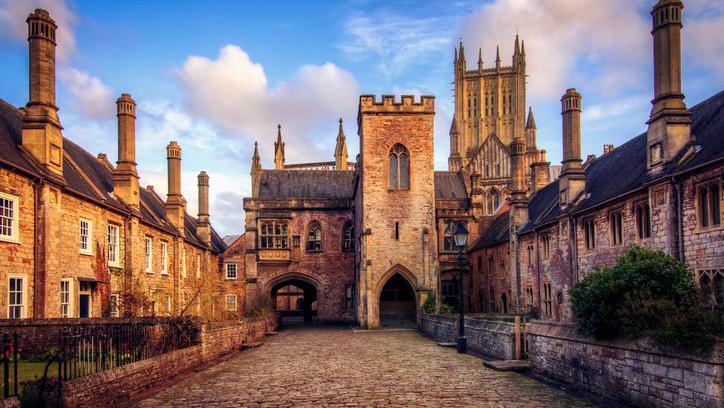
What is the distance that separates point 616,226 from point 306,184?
29618 millimetres

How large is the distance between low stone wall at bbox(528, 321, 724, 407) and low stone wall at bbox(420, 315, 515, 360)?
222 cm

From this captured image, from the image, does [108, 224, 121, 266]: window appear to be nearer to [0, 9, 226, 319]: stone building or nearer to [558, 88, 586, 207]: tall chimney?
[0, 9, 226, 319]: stone building

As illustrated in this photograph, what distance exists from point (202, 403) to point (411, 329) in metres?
24.6

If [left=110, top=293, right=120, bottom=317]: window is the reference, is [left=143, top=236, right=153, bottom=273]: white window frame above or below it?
above

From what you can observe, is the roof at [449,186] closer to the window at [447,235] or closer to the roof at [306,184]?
the window at [447,235]

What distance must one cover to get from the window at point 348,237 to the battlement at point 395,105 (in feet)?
33.4

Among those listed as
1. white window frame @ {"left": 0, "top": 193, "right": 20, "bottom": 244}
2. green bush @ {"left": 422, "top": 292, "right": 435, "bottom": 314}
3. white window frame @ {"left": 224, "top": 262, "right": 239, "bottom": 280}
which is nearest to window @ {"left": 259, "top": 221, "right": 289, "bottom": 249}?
white window frame @ {"left": 224, "top": 262, "right": 239, "bottom": 280}

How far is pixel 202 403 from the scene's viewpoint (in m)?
11.5

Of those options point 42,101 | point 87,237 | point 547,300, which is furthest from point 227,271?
point 42,101

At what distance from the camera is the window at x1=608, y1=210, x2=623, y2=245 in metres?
23.3

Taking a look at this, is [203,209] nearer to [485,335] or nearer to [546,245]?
[546,245]

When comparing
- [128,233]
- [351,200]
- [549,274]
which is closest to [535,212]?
[549,274]

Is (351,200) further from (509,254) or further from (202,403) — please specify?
(202,403)

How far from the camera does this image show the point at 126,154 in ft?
93.7
